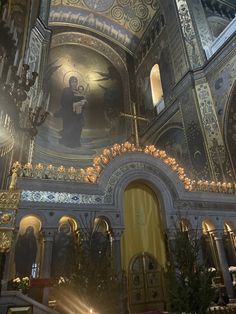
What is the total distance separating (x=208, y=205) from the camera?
9562 mm

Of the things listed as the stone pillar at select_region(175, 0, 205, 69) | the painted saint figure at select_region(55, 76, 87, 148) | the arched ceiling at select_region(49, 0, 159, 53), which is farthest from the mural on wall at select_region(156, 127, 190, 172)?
the arched ceiling at select_region(49, 0, 159, 53)

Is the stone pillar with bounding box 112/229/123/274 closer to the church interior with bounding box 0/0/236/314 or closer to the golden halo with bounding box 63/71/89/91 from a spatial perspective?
the church interior with bounding box 0/0/236/314

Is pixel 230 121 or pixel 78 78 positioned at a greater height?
pixel 78 78

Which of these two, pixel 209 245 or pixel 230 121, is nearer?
pixel 209 245

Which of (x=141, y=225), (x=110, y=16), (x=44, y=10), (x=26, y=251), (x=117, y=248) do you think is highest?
(x=110, y=16)

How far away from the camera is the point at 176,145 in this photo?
1493 cm

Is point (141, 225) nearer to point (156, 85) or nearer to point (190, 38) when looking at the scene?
point (190, 38)

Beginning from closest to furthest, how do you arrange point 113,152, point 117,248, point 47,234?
point 47,234
point 117,248
point 113,152

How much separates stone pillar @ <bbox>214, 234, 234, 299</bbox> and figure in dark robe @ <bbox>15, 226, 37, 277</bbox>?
20.5 feet

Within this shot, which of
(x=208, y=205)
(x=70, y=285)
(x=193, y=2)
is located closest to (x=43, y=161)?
(x=208, y=205)

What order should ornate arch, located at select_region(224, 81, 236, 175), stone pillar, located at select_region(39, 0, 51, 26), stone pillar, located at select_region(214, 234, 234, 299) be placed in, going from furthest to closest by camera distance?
stone pillar, located at select_region(39, 0, 51, 26)
ornate arch, located at select_region(224, 81, 236, 175)
stone pillar, located at select_region(214, 234, 234, 299)

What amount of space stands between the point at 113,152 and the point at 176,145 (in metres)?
7.06

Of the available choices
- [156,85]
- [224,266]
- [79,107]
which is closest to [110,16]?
[156,85]

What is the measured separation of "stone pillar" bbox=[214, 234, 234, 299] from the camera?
26.4 ft
